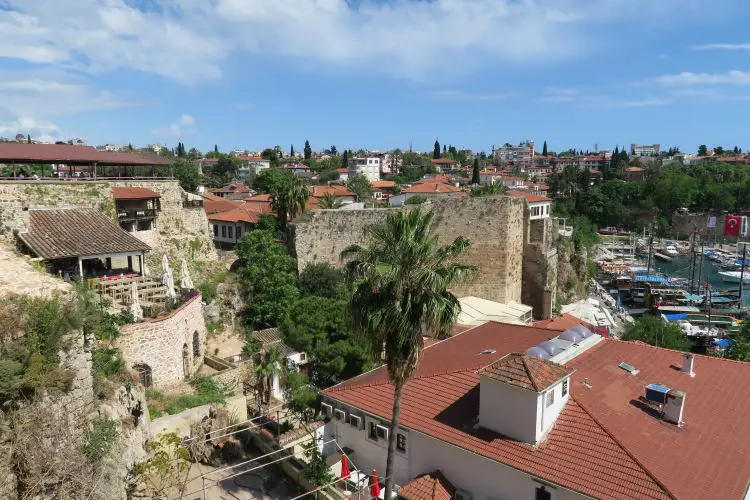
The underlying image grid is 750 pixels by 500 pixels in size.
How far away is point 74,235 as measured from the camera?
21125 mm

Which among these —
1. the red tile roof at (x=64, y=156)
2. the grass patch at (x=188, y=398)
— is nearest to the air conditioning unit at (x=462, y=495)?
the grass patch at (x=188, y=398)

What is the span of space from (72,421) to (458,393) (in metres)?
9.52

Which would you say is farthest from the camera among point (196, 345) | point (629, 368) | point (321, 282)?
point (321, 282)

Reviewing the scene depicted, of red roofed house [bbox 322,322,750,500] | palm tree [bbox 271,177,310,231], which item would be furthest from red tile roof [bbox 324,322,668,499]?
palm tree [bbox 271,177,310,231]

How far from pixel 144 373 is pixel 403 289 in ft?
41.9

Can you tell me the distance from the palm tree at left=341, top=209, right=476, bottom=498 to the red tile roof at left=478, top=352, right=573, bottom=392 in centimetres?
258

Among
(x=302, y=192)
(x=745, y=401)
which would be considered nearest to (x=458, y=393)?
(x=745, y=401)

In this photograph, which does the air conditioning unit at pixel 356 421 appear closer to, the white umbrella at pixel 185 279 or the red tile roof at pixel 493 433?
the red tile roof at pixel 493 433

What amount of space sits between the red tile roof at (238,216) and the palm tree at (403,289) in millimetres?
27124

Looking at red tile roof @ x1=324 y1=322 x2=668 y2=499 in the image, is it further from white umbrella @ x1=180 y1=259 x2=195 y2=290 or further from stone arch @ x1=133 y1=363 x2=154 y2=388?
white umbrella @ x1=180 y1=259 x2=195 y2=290

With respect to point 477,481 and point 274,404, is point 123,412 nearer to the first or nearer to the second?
point 274,404

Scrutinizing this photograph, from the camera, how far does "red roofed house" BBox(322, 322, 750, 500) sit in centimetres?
1066

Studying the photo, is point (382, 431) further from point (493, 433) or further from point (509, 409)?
point (509, 409)

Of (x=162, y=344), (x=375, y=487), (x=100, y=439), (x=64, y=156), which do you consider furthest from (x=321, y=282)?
(x=100, y=439)
